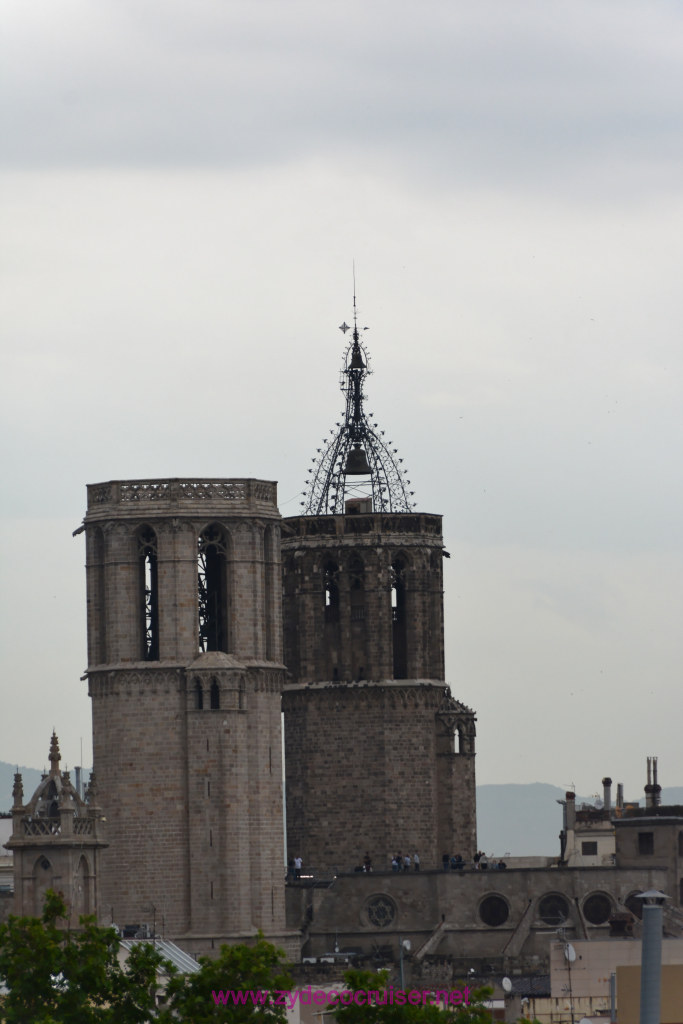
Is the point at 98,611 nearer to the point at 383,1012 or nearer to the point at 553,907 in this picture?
the point at 553,907

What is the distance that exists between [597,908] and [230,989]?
6333 centimetres

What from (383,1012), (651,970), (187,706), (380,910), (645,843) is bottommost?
(383,1012)

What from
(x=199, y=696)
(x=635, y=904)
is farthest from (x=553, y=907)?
(x=199, y=696)

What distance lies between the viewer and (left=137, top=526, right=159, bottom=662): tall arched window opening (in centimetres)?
14962

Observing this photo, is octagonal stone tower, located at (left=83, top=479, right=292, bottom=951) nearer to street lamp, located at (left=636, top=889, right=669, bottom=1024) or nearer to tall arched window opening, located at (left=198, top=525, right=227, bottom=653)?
tall arched window opening, located at (left=198, top=525, right=227, bottom=653)

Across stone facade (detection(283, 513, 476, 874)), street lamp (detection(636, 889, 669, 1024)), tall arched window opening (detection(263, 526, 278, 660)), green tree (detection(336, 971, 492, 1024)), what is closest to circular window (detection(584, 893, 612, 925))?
stone facade (detection(283, 513, 476, 874))

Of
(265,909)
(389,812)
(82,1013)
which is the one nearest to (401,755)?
(389,812)

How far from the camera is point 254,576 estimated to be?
150m

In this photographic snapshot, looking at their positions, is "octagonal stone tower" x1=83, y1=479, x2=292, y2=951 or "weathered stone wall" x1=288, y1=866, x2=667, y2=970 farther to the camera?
"weathered stone wall" x1=288, y1=866, x2=667, y2=970

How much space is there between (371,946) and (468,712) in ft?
40.5

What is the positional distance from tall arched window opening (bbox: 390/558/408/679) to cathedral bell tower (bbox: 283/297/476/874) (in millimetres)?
47

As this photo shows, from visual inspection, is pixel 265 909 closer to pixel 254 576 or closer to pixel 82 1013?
pixel 254 576

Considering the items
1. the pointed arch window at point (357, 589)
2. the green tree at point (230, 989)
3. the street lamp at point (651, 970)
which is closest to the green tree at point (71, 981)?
the green tree at point (230, 989)

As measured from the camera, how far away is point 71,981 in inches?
3851
